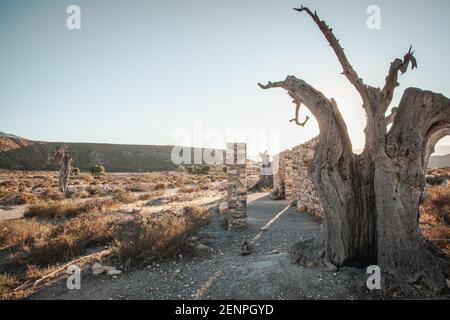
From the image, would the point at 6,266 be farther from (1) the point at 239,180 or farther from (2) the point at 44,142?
(2) the point at 44,142

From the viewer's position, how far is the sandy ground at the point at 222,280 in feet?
14.8

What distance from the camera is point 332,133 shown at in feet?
16.8

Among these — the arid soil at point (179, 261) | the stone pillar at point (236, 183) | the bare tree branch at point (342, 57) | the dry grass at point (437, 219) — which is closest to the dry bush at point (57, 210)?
the arid soil at point (179, 261)

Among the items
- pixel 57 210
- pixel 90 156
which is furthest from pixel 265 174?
pixel 90 156

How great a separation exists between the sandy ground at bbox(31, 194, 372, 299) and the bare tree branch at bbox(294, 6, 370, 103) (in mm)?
3144

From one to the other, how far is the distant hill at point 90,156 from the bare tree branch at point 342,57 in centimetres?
5398

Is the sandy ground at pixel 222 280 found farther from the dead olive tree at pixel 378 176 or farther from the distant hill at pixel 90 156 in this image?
the distant hill at pixel 90 156

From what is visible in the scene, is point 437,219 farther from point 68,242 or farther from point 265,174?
point 265,174

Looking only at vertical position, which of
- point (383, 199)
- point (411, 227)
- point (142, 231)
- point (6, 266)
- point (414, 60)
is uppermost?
point (414, 60)

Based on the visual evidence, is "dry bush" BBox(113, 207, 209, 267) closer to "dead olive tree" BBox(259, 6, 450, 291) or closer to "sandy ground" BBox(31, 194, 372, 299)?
"sandy ground" BBox(31, 194, 372, 299)

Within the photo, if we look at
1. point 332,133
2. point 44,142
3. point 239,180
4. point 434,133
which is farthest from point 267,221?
point 44,142

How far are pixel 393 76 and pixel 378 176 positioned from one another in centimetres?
164

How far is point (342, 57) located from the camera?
4.75 metres
